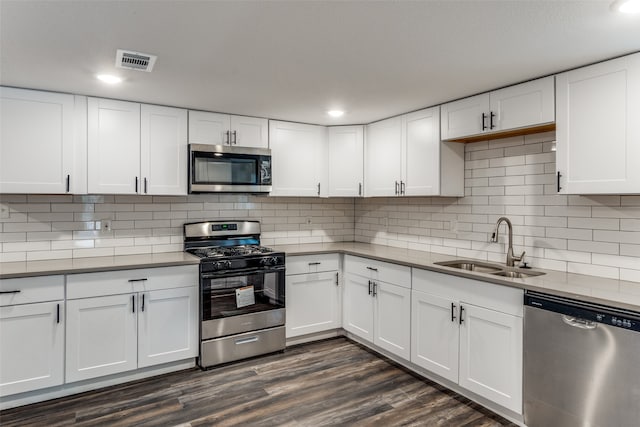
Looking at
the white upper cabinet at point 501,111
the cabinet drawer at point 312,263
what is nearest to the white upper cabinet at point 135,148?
the cabinet drawer at point 312,263

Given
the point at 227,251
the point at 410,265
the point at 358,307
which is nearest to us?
the point at 410,265

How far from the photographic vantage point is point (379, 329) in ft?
11.5

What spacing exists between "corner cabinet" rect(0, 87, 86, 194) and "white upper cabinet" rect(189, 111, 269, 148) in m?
0.88

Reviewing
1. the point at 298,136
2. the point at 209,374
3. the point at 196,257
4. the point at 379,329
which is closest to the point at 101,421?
the point at 209,374

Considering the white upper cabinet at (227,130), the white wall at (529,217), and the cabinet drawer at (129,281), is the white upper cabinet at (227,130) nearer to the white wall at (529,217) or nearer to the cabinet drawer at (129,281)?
the cabinet drawer at (129,281)

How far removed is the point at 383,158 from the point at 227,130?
152cm

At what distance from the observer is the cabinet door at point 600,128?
217 cm

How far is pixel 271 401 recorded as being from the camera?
2.75m

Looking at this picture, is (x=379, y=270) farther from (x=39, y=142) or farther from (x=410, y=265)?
(x=39, y=142)

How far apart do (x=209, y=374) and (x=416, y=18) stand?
2.90 metres

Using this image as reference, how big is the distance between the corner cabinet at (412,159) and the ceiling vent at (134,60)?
2.20 metres

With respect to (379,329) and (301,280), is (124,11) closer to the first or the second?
(301,280)

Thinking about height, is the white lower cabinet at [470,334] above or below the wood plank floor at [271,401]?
above

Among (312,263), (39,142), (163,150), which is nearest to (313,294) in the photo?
(312,263)
